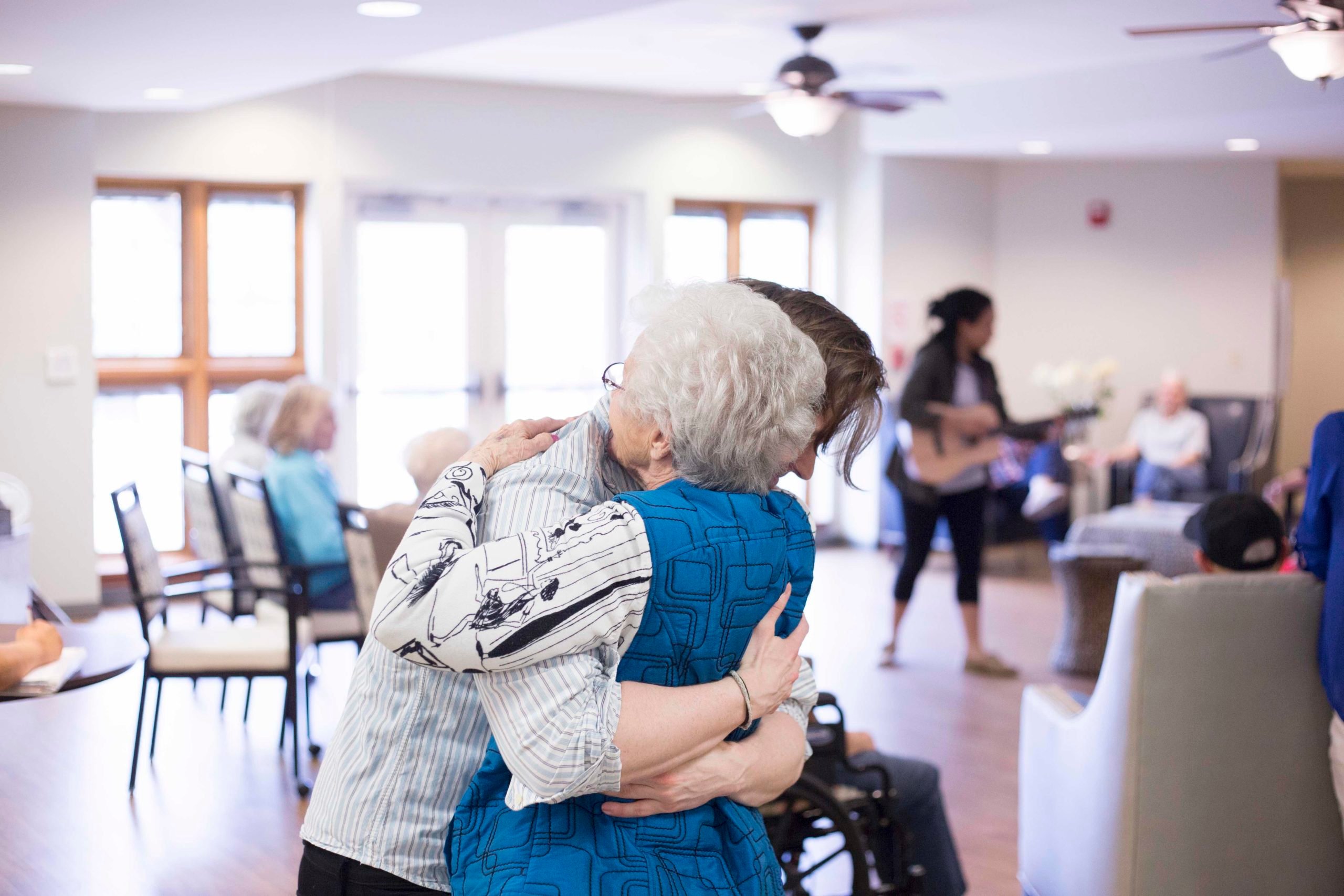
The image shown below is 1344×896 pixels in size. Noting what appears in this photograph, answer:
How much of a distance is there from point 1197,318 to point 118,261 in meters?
7.00

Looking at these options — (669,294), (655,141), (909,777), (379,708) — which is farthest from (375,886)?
(655,141)

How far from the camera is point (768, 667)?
1437mm

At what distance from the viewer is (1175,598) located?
8.91 feet

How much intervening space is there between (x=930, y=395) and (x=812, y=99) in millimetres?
1437

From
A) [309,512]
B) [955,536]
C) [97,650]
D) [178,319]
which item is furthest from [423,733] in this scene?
[178,319]

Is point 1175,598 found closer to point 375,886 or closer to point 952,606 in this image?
point 375,886

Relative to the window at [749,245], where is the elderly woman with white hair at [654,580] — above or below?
below

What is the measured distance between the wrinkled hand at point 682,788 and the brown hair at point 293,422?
3820 millimetres

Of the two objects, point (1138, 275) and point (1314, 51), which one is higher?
point (1314, 51)

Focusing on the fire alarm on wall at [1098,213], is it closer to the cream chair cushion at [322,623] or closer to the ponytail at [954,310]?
the ponytail at [954,310]

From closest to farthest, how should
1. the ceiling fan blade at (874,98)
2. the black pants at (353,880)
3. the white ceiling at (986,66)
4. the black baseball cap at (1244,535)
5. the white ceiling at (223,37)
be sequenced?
the black pants at (353,880) < the black baseball cap at (1244,535) < the white ceiling at (223,37) < the ceiling fan blade at (874,98) < the white ceiling at (986,66)

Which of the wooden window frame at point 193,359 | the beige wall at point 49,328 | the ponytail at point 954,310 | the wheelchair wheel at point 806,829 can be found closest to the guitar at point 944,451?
the ponytail at point 954,310

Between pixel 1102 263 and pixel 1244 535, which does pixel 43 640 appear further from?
pixel 1102 263

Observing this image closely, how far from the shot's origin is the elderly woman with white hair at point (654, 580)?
1251 mm
